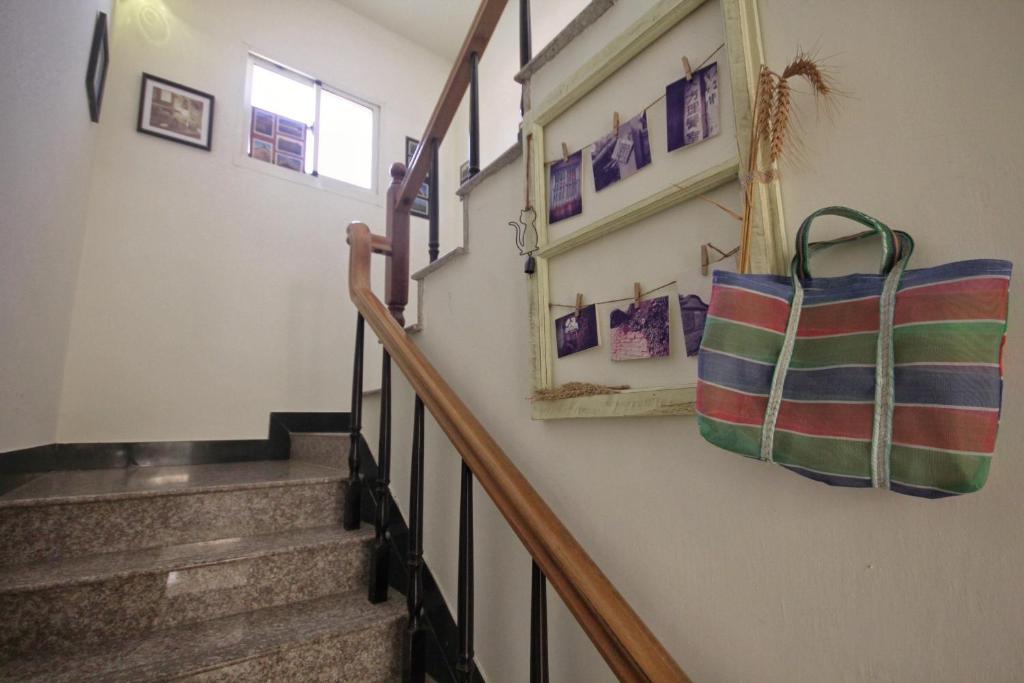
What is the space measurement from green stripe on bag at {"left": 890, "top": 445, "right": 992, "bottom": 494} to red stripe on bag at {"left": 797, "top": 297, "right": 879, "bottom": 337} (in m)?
0.13

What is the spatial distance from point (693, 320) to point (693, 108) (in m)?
0.36

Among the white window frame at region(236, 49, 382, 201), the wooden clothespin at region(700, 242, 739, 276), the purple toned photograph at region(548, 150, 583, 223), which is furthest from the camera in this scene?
the white window frame at region(236, 49, 382, 201)

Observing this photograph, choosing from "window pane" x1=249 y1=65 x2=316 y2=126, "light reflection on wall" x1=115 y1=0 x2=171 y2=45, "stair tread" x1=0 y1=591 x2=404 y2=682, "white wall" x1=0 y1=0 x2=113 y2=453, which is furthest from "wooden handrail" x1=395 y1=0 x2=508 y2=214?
"light reflection on wall" x1=115 y1=0 x2=171 y2=45

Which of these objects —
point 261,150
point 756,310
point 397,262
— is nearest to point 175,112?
point 261,150

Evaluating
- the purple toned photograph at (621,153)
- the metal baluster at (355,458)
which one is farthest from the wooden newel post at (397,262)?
the purple toned photograph at (621,153)

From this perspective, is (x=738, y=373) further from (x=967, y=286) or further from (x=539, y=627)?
(x=539, y=627)

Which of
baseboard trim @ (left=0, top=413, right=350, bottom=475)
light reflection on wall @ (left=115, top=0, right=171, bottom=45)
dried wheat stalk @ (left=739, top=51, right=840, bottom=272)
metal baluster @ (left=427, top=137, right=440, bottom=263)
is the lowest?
baseboard trim @ (left=0, top=413, right=350, bottom=475)

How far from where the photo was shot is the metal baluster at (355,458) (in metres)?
1.76

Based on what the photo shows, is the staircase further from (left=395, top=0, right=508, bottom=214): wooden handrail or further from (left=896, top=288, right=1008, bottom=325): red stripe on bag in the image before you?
(left=896, top=288, right=1008, bottom=325): red stripe on bag

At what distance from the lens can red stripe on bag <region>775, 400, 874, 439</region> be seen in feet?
1.79

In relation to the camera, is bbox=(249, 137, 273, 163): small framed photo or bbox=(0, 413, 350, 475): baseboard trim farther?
bbox=(249, 137, 273, 163): small framed photo

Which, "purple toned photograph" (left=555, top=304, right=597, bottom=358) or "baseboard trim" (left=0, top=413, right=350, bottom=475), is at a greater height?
"purple toned photograph" (left=555, top=304, right=597, bottom=358)

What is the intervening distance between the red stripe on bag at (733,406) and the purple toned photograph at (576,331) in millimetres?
399

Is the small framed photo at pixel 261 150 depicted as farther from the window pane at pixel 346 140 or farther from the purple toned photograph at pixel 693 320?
the purple toned photograph at pixel 693 320
